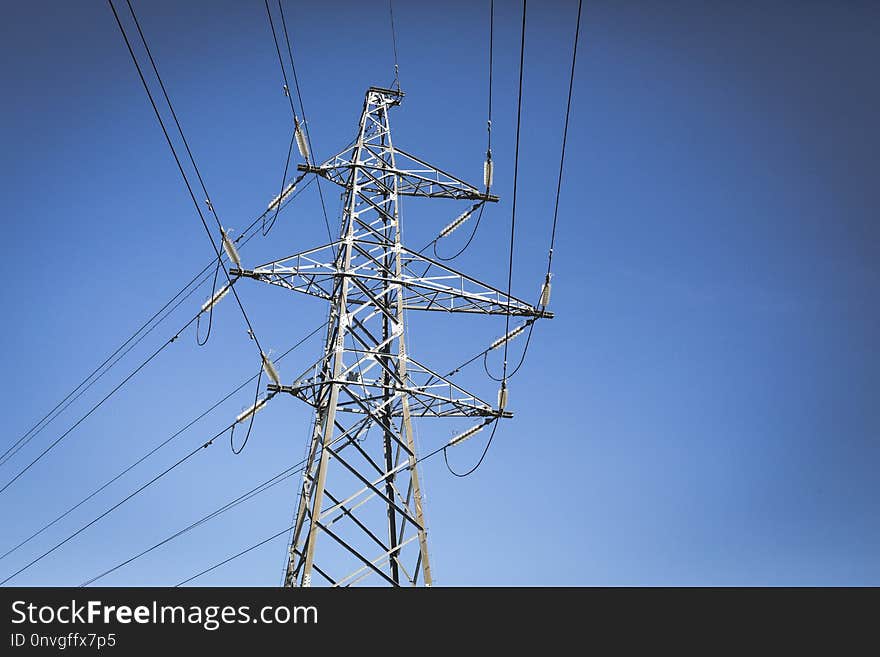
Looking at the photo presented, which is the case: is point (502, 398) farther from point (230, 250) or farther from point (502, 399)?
point (230, 250)

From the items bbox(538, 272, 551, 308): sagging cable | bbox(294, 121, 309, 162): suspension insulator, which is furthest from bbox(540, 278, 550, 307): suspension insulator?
bbox(294, 121, 309, 162): suspension insulator

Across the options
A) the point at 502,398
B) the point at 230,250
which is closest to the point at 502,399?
the point at 502,398

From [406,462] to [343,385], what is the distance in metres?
1.85

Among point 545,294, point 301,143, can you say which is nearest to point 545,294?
point 545,294

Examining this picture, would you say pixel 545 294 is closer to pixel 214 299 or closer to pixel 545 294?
pixel 545 294

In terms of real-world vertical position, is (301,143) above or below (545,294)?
above

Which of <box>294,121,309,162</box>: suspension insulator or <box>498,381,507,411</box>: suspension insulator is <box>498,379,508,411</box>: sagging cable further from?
<box>294,121,309,162</box>: suspension insulator

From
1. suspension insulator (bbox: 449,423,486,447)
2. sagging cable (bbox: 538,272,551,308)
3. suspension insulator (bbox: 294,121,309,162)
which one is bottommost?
suspension insulator (bbox: 449,423,486,447)

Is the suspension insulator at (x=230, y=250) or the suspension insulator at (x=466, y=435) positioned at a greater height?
the suspension insulator at (x=230, y=250)

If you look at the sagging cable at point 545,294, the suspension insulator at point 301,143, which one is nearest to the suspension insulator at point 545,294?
the sagging cable at point 545,294

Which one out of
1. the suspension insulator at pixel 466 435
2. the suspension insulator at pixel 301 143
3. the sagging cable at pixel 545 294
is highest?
the suspension insulator at pixel 301 143

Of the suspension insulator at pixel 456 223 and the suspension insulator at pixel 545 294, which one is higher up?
the suspension insulator at pixel 456 223

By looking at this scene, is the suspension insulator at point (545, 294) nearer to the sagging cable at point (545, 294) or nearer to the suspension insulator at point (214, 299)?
the sagging cable at point (545, 294)
